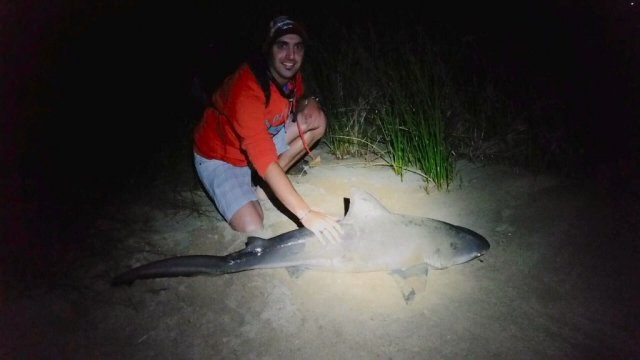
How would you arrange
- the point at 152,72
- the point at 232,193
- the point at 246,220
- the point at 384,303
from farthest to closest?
1. the point at 152,72
2. the point at 232,193
3. the point at 246,220
4. the point at 384,303

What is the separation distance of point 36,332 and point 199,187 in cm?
171

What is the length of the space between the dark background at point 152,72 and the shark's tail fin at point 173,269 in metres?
1.00

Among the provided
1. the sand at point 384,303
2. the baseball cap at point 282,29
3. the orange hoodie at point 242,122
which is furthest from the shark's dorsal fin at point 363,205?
the baseball cap at point 282,29

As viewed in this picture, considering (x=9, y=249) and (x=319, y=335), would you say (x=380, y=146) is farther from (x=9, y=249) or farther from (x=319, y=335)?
(x=9, y=249)

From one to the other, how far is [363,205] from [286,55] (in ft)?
3.65

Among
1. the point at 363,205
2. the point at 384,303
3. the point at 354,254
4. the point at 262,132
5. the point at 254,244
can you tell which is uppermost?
the point at 262,132

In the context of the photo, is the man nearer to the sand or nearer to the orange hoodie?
the orange hoodie

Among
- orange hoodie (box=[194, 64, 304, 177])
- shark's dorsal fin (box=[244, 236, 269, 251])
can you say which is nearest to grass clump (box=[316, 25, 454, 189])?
orange hoodie (box=[194, 64, 304, 177])

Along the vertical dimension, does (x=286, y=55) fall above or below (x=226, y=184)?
above

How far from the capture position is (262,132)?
2656mm

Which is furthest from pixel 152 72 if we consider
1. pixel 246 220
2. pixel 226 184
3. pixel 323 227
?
pixel 323 227

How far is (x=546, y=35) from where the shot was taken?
4.83 meters

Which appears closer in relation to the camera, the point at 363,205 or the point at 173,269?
the point at 173,269

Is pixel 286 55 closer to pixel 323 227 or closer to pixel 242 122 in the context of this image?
pixel 242 122
